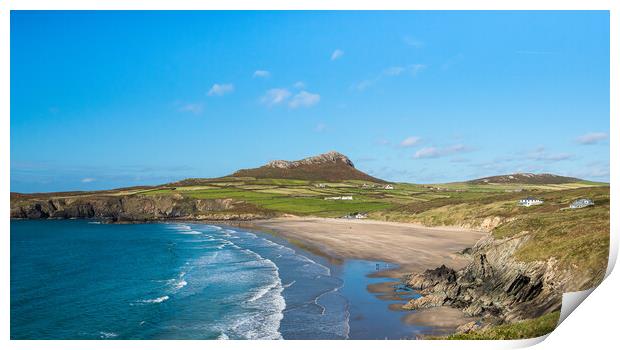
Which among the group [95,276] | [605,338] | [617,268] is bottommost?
[95,276]

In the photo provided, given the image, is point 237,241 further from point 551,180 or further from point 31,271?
point 551,180

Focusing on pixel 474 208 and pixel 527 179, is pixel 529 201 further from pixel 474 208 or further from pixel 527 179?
pixel 527 179

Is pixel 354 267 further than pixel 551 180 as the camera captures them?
No

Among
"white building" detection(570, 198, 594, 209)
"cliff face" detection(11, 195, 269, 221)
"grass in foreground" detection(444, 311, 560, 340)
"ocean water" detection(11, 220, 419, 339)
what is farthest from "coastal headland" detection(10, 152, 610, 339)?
"ocean water" detection(11, 220, 419, 339)

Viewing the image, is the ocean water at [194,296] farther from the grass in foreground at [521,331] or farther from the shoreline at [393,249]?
the grass in foreground at [521,331]

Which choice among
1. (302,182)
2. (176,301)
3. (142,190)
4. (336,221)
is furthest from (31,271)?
(302,182)

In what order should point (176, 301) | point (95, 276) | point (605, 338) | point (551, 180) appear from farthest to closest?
point (551, 180)
point (95, 276)
point (176, 301)
point (605, 338)

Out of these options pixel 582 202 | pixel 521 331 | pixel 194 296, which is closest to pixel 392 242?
pixel 582 202

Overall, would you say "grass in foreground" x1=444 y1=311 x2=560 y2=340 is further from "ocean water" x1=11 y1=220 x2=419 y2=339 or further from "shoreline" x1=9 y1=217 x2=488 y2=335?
"ocean water" x1=11 y1=220 x2=419 y2=339
